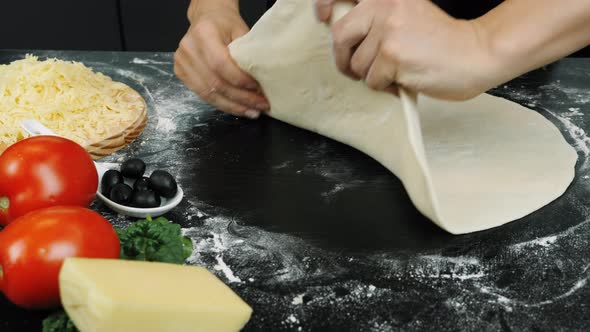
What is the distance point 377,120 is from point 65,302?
2.56 feet

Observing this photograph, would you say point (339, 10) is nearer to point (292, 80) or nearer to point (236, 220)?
point (292, 80)

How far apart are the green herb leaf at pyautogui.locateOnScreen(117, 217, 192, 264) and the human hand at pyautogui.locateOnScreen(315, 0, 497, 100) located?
1.63 ft

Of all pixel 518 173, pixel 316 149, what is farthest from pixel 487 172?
pixel 316 149

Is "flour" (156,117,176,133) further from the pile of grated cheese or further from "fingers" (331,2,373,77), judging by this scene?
"fingers" (331,2,373,77)

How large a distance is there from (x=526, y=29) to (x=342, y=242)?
53 cm

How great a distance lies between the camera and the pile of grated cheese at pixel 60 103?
5.09 feet

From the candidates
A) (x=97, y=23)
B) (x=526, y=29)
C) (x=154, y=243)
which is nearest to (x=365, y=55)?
(x=526, y=29)

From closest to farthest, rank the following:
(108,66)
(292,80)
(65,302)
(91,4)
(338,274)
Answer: (65,302) < (338,274) < (292,80) < (108,66) < (91,4)

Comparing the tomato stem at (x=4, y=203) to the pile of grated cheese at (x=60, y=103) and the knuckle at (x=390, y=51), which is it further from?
the knuckle at (x=390, y=51)

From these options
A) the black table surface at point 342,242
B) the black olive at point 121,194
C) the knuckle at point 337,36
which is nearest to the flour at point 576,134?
the black table surface at point 342,242

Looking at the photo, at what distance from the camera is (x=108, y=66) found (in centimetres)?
208

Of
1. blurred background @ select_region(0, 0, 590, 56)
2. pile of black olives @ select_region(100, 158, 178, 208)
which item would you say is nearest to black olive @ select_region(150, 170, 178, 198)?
pile of black olives @ select_region(100, 158, 178, 208)

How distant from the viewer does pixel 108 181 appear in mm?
1341

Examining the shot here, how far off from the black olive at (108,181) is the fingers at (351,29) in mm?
493
